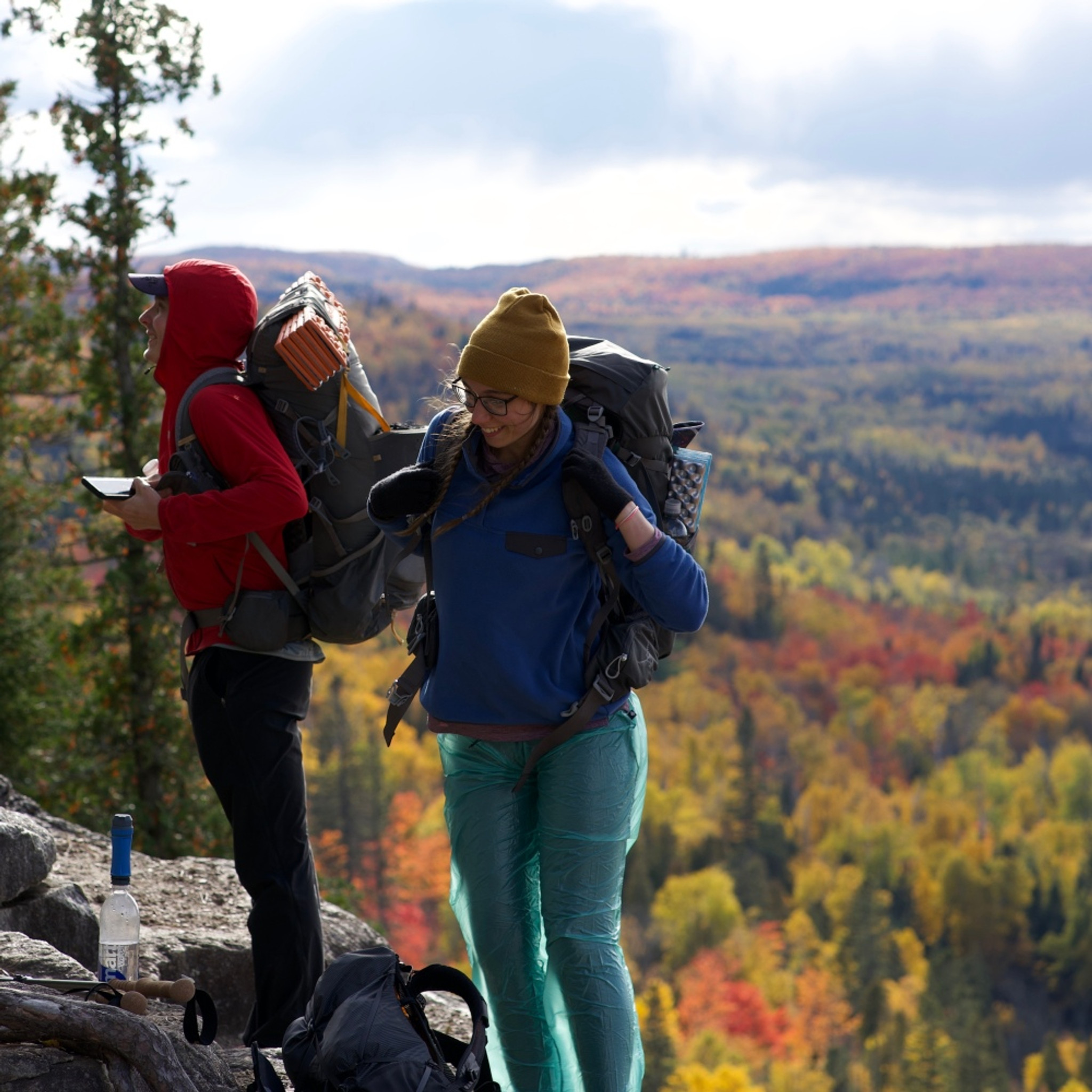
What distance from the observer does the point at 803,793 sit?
9550 cm

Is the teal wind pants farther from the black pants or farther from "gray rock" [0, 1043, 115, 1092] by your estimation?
"gray rock" [0, 1043, 115, 1092]

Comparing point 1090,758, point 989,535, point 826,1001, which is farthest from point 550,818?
point 989,535

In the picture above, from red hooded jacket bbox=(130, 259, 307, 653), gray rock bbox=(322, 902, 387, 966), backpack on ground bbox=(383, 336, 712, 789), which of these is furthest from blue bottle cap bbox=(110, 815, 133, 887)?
gray rock bbox=(322, 902, 387, 966)

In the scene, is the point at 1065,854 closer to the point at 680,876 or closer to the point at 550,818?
the point at 680,876

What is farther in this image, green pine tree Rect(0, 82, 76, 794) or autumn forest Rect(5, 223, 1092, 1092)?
autumn forest Rect(5, 223, 1092, 1092)

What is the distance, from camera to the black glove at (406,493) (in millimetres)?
2980

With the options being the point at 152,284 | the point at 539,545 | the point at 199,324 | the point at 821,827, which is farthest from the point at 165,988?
the point at 821,827

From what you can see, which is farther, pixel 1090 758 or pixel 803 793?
pixel 1090 758

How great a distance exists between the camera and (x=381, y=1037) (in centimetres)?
271

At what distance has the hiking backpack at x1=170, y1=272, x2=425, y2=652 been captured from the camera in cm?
338

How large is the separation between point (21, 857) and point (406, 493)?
199cm

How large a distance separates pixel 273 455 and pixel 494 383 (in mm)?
761

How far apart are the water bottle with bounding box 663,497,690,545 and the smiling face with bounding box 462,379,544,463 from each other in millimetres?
395

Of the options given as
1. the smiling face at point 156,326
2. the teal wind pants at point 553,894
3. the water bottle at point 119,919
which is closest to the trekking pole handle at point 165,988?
the water bottle at point 119,919
